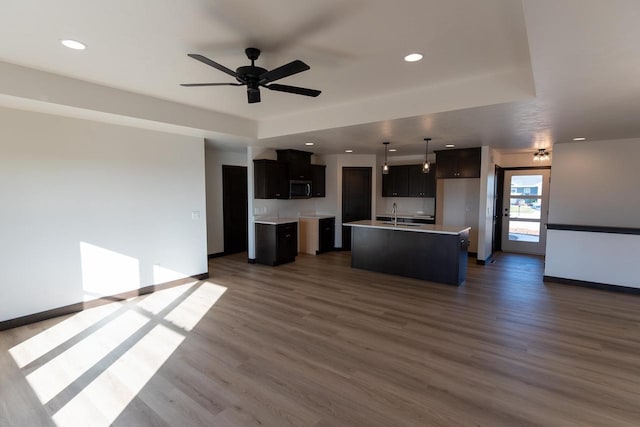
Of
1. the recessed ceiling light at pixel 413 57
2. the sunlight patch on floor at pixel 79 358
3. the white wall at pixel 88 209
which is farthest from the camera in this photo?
the white wall at pixel 88 209

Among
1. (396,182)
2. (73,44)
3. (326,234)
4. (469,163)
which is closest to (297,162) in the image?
(326,234)

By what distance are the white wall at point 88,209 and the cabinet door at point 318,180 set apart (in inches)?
116

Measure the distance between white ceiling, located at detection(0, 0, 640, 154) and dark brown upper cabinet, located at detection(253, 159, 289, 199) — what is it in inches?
72.1

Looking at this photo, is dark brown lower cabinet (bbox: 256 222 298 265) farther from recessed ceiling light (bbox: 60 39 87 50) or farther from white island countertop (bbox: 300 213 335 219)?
recessed ceiling light (bbox: 60 39 87 50)

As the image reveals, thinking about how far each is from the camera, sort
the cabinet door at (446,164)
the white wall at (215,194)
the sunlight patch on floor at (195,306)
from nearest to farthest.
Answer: the sunlight patch on floor at (195,306) < the cabinet door at (446,164) < the white wall at (215,194)

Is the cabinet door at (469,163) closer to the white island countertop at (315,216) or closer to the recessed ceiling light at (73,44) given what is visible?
the white island countertop at (315,216)

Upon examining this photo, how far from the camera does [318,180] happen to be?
7.53 meters

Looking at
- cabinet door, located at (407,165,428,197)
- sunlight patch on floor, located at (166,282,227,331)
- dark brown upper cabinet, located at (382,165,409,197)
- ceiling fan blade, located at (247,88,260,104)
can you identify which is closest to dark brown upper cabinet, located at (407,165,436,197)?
cabinet door, located at (407,165,428,197)

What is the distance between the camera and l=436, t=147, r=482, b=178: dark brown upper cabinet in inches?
247

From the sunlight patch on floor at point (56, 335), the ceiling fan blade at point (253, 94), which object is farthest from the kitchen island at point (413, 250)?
the sunlight patch on floor at point (56, 335)

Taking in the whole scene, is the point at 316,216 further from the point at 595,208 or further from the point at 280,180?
the point at 595,208

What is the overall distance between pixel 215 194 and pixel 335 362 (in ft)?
16.8

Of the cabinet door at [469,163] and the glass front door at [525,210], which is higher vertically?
the cabinet door at [469,163]

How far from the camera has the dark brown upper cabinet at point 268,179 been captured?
6195mm
